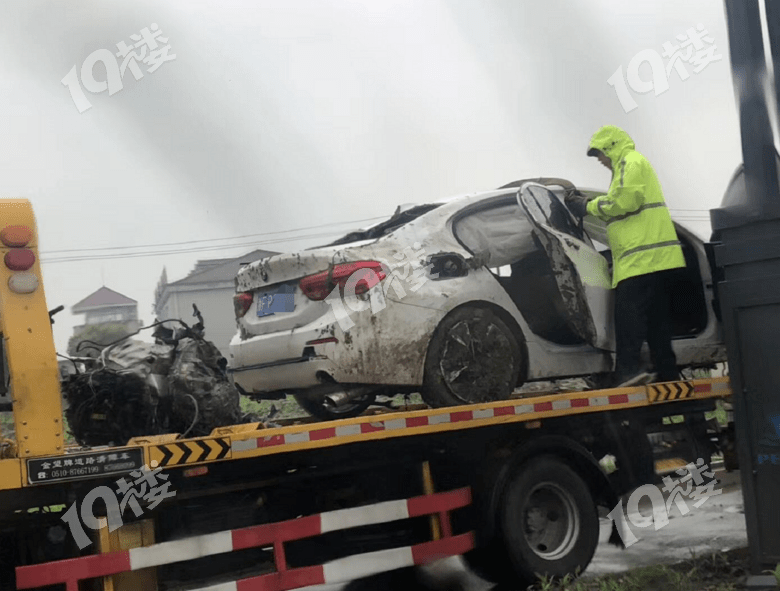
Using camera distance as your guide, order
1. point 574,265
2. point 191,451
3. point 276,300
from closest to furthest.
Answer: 1. point 191,451
2. point 276,300
3. point 574,265

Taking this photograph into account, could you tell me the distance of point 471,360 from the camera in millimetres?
5824

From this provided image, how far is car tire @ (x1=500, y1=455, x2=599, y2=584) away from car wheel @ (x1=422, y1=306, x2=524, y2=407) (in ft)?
1.68

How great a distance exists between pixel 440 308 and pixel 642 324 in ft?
4.98

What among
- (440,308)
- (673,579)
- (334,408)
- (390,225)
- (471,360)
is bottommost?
(673,579)

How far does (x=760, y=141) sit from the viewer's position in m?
5.46

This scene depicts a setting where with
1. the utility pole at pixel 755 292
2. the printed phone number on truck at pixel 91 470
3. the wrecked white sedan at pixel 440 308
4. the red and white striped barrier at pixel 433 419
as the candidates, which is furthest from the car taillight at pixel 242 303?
the utility pole at pixel 755 292

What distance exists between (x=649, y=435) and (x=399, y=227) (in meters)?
2.15

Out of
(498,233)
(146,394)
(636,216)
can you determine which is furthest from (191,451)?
(636,216)

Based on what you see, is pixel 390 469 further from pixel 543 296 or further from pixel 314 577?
pixel 543 296

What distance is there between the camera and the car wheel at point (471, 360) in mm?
5652

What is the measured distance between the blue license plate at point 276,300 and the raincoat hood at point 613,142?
2.36 metres

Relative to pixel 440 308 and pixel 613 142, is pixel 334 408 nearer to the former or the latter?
pixel 440 308

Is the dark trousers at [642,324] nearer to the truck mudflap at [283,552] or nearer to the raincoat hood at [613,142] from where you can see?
the raincoat hood at [613,142]

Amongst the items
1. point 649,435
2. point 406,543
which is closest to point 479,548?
point 406,543
